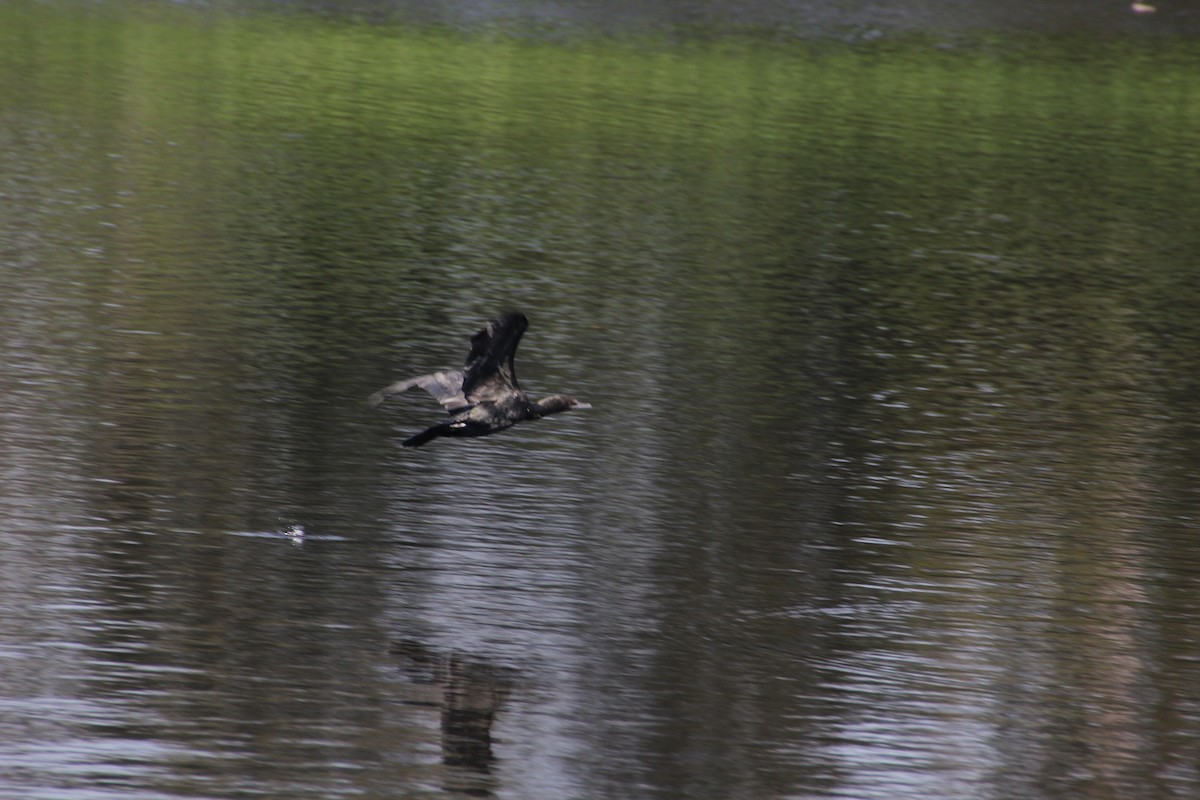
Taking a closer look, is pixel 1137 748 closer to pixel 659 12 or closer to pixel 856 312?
pixel 856 312

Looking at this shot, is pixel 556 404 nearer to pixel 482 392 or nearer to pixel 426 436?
pixel 482 392

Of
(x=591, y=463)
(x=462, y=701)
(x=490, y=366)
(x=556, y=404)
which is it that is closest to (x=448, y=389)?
(x=490, y=366)

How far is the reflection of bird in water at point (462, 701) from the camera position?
1109 cm

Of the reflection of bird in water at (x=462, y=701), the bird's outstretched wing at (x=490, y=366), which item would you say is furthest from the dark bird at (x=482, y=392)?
the reflection of bird in water at (x=462, y=701)

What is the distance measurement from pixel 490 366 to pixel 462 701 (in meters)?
Result: 2.52

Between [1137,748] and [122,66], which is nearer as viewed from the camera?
[1137,748]

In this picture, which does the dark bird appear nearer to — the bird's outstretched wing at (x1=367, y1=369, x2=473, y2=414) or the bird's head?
the bird's outstretched wing at (x1=367, y1=369, x2=473, y2=414)

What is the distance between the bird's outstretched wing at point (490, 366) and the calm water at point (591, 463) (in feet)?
4.39

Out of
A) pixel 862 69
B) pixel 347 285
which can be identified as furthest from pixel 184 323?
pixel 862 69

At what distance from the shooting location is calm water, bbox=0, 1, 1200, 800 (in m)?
11.7

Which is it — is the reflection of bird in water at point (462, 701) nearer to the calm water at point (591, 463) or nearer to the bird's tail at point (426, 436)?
A: the calm water at point (591, 463)

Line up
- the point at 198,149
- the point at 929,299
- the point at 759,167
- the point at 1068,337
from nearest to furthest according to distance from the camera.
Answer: the point at 1068,337
the point at 929,299
the point at 198,149
the point at 759,167

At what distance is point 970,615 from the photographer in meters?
14.1

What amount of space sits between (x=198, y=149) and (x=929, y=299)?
13.1 metres
